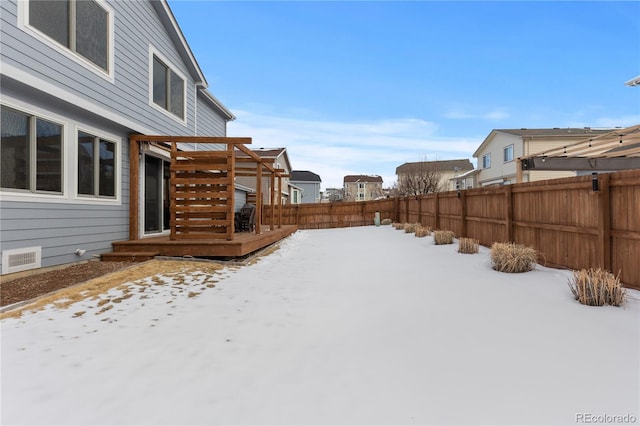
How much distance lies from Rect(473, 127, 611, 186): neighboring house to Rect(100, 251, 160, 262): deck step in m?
20.4

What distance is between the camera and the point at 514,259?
502 cm

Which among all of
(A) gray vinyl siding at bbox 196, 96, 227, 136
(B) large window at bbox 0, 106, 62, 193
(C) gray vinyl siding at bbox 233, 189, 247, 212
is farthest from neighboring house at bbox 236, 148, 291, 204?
(B) large window at bbox 0, 106, 62, 193

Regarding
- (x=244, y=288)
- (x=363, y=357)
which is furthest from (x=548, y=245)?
(x=244, y=288)

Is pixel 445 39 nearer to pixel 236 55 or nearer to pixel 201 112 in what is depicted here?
pixel 236 55

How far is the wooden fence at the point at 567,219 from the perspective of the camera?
150 inches

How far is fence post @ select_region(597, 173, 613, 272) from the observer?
4039 millimetres

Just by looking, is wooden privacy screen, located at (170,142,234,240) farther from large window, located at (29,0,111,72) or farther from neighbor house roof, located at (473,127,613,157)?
neighbor house roof, located at (473,127,613,157)

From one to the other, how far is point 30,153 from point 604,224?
7.99 metres

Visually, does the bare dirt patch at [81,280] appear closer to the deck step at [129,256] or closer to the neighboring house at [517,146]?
the deck step at [129,256]

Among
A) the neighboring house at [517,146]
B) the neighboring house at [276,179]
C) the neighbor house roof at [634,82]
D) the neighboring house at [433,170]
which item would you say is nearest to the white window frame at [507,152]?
the neighboring house at [517,146]

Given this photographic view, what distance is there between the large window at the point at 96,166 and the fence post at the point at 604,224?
8052mm

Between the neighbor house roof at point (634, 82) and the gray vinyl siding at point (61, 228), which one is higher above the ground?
the neighbor house roof at point (634, 82)

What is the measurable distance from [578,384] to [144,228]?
7893 mm

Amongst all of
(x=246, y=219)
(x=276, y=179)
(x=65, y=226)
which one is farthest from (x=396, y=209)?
(x=65, y=226)
